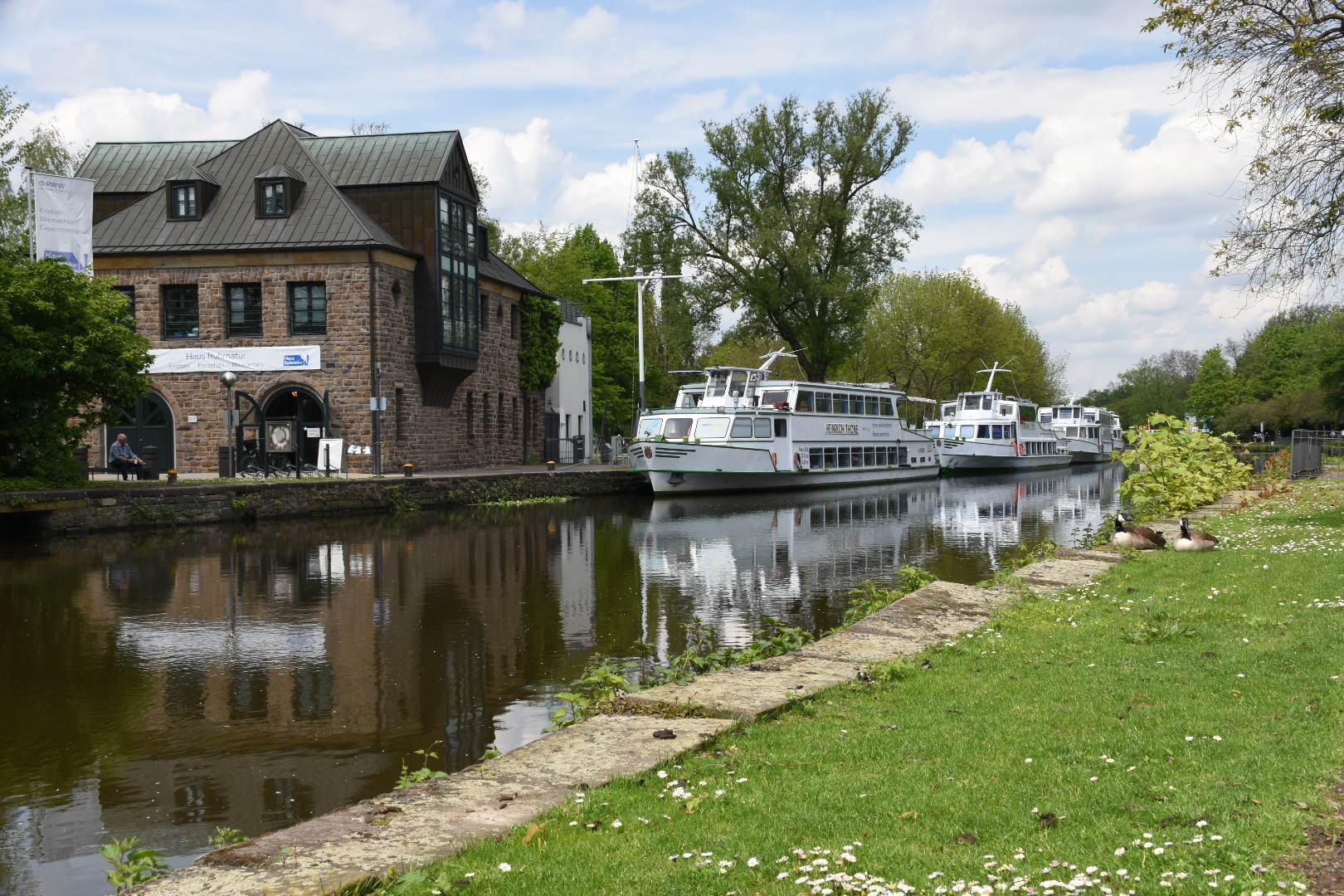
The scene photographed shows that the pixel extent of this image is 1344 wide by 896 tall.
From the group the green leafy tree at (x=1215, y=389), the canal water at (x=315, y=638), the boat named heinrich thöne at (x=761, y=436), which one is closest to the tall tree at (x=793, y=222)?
the boat named heinrich thöne at (x=761, y=436)

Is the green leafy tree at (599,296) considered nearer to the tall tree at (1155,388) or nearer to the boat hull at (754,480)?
the boat hull at (754,480)

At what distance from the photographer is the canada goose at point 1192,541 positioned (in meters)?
14.7

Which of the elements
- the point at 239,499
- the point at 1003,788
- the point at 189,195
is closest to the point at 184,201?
the point at 189,195

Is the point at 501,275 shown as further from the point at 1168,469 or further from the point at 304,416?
the point at 1168,469

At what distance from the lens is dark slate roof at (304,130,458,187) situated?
39.5 m

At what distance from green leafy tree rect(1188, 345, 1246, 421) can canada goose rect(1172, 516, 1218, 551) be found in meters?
113

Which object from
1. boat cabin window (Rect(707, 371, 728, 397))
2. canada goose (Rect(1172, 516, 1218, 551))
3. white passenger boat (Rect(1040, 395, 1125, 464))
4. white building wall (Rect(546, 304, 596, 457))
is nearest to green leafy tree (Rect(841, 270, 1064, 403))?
white passenger boat (Rect(1040, 395, 1125, 464))

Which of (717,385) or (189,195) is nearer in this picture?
(189,195)

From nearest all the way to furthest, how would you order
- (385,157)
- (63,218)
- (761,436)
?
(63,218) < (385,157) < (761,436)

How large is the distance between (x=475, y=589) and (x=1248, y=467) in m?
22.5

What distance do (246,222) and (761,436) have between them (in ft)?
62.6

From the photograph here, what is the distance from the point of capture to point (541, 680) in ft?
33.5

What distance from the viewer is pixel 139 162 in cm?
4241

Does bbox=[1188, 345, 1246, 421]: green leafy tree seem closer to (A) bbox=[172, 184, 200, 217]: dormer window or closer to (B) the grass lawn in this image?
(A) bbox=[172, 184, 200, 217]: dormer window
